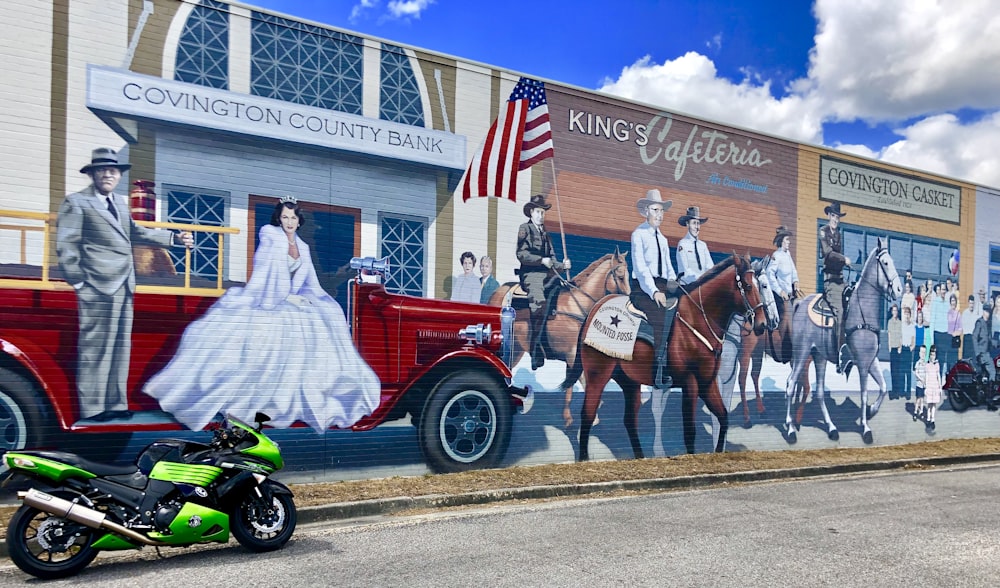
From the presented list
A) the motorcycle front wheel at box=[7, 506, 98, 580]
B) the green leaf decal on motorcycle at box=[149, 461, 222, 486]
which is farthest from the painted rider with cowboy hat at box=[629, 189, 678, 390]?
the motorcycle front wheel at box=[7, 506, 98, 580]

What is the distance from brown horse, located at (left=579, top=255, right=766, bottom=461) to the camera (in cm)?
1421

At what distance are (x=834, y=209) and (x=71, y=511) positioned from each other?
624 inches

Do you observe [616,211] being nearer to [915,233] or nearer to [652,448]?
[652,448]

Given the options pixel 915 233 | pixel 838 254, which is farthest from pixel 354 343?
pixel 915 233

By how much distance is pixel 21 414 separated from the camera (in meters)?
9.67

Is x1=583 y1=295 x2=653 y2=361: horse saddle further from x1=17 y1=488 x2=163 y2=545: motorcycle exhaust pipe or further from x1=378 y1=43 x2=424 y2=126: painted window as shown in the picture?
x1=17 y1=488 x2=163 y2=545: motorcycle exhaust pipe

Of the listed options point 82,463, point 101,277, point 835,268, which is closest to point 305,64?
point 101,277

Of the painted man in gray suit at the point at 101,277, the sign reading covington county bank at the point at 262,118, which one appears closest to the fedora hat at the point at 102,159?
the painted man in gray suit at the point at 101,277

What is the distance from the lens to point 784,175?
17.2m

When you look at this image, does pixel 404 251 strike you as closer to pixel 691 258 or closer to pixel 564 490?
pixel 564 490

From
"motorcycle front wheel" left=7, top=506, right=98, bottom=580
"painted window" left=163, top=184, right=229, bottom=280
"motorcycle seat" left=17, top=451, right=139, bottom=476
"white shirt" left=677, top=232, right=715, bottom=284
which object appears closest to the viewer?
"motorcycle front wheel" left=7, top=506, right=98, bottom=580

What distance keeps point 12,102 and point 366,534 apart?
6.38 m

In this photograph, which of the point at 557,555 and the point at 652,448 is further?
the point at 652,448

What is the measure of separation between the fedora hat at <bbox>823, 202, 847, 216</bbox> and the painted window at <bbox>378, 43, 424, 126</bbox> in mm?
9762
